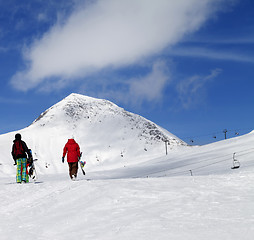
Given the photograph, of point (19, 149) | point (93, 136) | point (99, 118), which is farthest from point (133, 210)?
point (99, 118)

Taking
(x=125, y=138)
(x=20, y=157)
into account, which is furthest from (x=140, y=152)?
(x=20, y=157)

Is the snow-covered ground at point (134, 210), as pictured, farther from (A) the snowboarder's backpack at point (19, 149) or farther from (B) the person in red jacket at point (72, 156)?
(B) the person in red jacket at point (72, 156)

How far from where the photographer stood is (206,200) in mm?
7328

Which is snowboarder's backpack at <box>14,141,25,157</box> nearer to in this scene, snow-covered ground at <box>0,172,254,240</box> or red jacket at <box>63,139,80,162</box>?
red jacket at <box>63,139,80,162</box>

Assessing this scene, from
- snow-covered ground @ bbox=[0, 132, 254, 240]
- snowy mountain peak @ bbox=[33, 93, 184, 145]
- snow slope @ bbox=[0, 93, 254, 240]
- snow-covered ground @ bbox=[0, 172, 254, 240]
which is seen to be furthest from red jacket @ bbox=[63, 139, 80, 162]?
snowy mountain peak @ bbox=[33, 93, 184, 145]

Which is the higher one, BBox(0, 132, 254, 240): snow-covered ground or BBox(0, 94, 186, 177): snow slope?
BBox(0, 94, 186, 177): snow slope

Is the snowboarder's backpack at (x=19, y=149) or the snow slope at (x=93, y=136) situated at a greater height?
the snow slope at (x=93, y=136)

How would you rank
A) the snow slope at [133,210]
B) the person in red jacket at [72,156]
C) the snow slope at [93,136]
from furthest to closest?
the snow slope at [93,136], the person in red jacket at [72,156], the snow slope at [133,210]

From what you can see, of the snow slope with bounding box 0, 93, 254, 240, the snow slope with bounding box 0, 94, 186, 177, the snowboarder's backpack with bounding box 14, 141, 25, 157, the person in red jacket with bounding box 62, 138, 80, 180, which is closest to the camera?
the snow slope with bounding box 0, 93, 254, 240

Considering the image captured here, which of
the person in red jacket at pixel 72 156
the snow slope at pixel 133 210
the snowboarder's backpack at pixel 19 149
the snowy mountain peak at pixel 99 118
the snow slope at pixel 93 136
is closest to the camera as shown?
the snow slope at pixel 133 210

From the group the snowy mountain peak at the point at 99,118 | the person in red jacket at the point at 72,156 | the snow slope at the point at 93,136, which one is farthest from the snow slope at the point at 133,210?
the snowy mountain peak at the point at 99,118

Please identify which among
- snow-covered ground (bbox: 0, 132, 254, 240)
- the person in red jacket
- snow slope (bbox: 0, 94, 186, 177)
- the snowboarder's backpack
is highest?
snow slope (bbox: 0, 94, 186, 177)

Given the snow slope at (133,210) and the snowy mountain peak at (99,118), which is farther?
the snowy mountain peak at (99,118)

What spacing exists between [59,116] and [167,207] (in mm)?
162603
